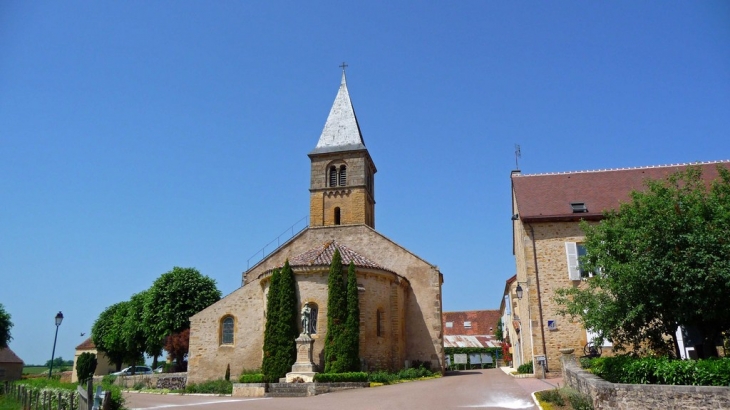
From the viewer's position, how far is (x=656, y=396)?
33.0 feet

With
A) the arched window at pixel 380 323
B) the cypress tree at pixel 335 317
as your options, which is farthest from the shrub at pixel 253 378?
the arched window at pixel 380 323

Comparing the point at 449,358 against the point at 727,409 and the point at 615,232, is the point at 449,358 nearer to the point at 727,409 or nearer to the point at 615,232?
the point at 615,232

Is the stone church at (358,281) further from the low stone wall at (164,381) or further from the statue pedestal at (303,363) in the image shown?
the statue pedestal at (303,363)

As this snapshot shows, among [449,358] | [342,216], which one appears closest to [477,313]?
[449,358]

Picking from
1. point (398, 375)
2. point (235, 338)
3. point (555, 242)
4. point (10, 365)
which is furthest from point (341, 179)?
point (10, 365)

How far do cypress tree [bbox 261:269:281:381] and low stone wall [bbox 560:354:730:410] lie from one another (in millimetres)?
14279

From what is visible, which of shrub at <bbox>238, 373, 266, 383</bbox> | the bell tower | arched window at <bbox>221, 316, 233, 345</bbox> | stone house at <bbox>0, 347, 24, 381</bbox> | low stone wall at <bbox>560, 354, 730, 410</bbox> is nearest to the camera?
low stone wall at <bbox>560, 354, 730, 410</bbox>

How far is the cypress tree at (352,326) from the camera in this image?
21812mm

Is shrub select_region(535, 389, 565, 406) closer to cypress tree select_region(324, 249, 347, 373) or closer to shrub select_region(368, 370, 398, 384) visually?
shrub select_region(368, 370, 398, 384)

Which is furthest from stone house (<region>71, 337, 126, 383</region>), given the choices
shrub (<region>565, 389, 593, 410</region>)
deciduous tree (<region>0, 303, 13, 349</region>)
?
shrub (<region>565, 389, 593, 410</region>)

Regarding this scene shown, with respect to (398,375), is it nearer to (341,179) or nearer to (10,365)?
(341,179)

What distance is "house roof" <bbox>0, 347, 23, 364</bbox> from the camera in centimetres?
5148

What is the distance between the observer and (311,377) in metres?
20.7

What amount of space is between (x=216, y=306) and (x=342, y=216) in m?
9.90
